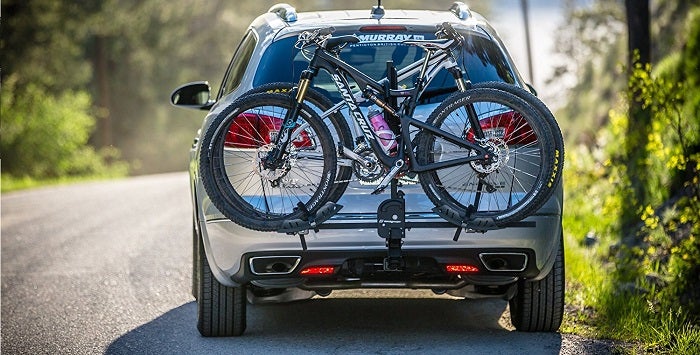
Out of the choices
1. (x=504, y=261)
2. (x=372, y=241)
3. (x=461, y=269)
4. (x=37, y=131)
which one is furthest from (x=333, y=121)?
(x=37, y=131)

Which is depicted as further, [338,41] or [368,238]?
[338,41]

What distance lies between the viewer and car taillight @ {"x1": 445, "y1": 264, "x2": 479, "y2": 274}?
21.3 ft

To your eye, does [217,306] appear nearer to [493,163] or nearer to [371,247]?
[371,247]

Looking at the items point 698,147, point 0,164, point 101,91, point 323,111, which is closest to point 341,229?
point 323,111

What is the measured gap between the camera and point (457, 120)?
6383mm

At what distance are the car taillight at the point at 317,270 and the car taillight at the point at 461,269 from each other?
64 centimetres

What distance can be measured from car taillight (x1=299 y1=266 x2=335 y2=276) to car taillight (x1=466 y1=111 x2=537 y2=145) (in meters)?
1.06

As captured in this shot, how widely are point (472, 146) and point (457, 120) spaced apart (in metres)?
0.18

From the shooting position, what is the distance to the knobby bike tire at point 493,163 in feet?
20.5

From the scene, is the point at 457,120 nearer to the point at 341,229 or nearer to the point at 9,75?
the point at 341,229

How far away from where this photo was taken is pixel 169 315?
27.3 ft

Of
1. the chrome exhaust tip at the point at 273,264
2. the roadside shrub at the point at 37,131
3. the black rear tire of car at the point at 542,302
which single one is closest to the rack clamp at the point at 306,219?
the chrome exhaust tip at the point at 273,264

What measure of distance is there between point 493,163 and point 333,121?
2.94 ft

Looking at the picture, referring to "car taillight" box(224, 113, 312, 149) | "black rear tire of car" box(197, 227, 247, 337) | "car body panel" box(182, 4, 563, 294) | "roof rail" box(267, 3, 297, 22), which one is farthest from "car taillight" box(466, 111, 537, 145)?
"black rear tire of car" box(197, 227, 247, 337)
